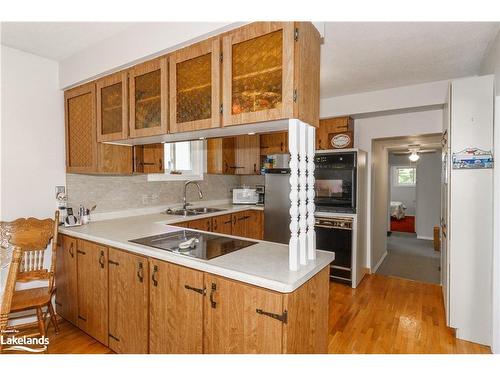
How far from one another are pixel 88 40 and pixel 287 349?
2.64 m

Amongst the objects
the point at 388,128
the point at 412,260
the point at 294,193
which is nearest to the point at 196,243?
the point at 294,193

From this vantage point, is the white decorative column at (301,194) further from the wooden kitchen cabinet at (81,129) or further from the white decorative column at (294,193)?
the wooden kitchen cabinet at (81,129)

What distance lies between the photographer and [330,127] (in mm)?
A: 3938

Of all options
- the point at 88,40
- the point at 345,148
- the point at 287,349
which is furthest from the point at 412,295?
the point at 88,40

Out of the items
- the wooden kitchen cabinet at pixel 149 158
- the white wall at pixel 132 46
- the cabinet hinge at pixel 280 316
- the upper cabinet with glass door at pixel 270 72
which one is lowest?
the cabinet hinge at pixel 280 316

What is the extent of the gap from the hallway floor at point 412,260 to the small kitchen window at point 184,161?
312 cm

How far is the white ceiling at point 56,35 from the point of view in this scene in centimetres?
205

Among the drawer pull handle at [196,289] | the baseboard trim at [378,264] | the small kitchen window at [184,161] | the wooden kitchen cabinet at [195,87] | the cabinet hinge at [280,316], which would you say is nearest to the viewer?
the cabinet hinge at [280,316]

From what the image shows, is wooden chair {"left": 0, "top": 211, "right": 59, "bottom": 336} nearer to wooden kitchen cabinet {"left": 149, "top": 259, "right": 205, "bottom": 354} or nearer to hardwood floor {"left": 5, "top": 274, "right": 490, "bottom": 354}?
hardwood floor {"left": 5, "top": 274, "right": 490, "bottom": 354}

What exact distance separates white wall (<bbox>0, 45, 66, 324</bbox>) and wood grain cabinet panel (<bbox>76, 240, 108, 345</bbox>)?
2.15 ft

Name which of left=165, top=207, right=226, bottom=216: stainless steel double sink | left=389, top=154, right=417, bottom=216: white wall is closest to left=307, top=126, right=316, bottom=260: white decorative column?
left=165, top=207, right=226, bottom=216: stainless steel double sink

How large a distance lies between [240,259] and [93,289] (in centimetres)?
139

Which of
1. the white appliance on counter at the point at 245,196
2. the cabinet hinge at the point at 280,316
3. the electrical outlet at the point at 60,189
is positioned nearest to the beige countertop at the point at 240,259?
the cabinet hinge at the point at 280,316
